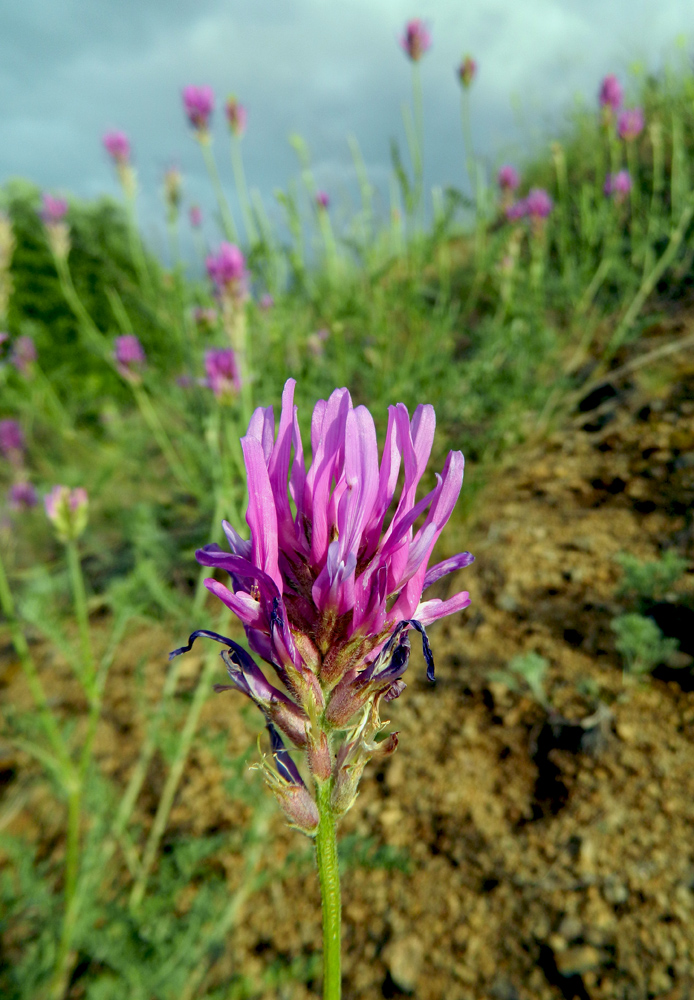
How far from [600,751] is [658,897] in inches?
14.8

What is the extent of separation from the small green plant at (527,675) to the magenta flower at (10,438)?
13.3 ft

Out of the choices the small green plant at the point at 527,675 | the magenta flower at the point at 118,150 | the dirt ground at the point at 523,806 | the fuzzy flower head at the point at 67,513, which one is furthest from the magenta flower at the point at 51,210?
the small green plant at the point at 527,675

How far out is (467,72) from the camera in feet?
11.6

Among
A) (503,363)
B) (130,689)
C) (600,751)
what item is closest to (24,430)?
(130,689)

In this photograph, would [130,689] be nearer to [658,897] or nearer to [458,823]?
[458,823]

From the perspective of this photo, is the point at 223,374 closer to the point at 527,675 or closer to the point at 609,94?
the point at 527,675

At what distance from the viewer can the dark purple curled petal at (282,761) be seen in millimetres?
786

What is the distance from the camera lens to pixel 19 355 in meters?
4.47

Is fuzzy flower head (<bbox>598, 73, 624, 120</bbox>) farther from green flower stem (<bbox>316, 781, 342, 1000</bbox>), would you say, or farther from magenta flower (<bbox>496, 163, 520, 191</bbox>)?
green flower stem (<bbox>316, 781, 342, 1000</bbox>)

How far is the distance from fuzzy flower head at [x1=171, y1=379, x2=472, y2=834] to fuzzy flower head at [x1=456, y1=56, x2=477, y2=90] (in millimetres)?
3597

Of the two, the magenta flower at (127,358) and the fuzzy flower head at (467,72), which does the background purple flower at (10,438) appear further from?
the fuzzy flower head at (467,72)

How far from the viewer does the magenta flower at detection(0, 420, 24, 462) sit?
4.71m

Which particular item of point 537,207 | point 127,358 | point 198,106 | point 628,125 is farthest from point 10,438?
point 628,125

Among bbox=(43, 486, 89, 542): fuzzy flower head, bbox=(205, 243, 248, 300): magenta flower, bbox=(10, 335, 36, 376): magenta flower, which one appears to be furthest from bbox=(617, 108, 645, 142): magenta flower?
bbox=(10, 335, 36, 376): magenta flower
